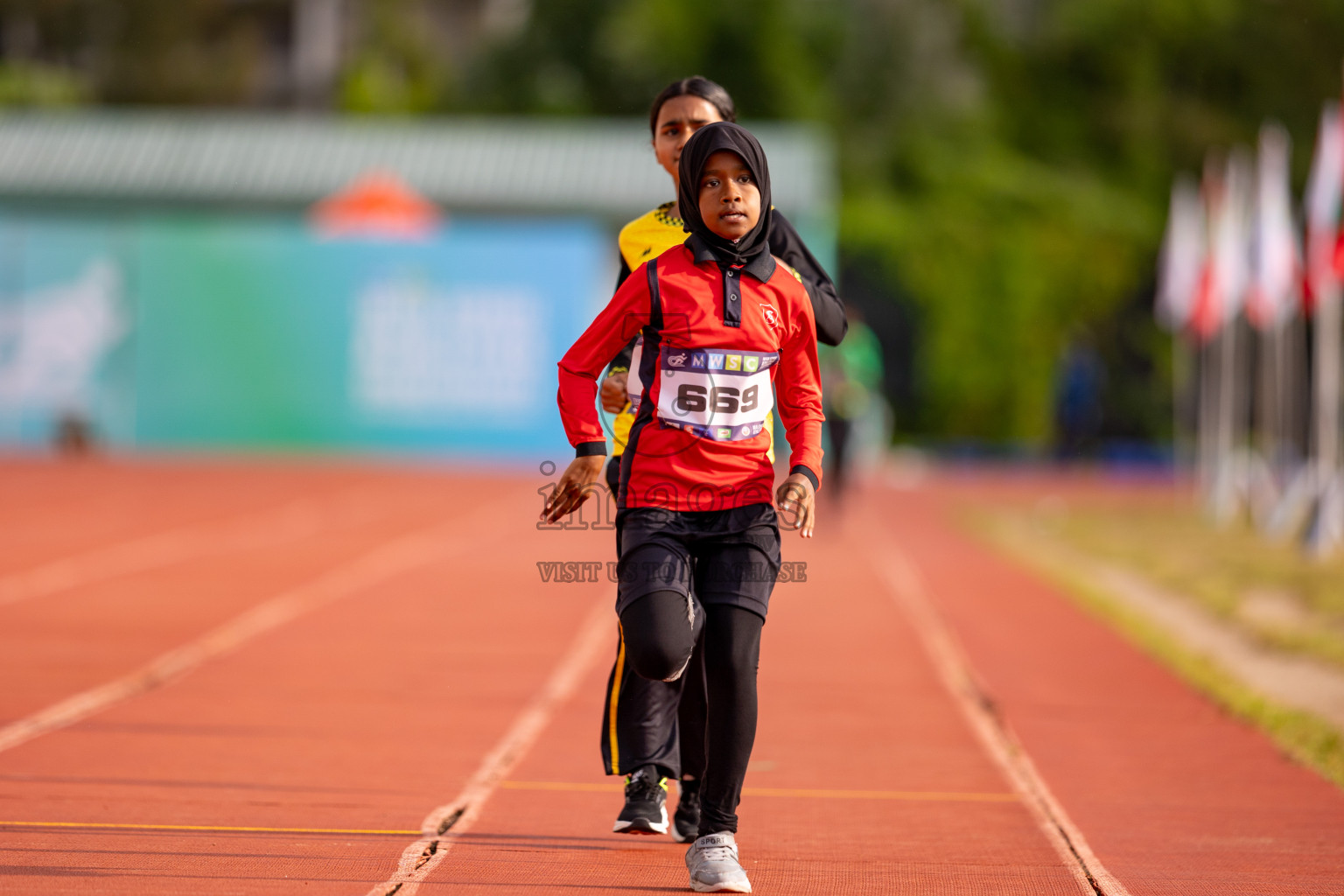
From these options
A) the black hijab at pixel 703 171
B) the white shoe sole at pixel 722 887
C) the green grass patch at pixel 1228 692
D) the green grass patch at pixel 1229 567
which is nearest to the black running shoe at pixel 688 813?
the white shoe sole at pixel 722 887

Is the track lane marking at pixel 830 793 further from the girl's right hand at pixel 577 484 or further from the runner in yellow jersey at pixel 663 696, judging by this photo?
the girl's right hand at pixel 577 484

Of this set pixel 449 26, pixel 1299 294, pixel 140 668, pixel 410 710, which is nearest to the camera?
pixel 410 710

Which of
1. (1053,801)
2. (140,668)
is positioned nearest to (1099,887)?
(1053,801)

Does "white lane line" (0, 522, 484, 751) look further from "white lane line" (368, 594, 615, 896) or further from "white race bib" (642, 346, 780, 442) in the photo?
"white race bib" (642, 346, 780, 442)

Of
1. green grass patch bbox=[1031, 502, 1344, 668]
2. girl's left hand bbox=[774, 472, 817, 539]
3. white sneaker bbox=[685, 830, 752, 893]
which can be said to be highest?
girl's left hand bbox=[774, 472, 817, 539]

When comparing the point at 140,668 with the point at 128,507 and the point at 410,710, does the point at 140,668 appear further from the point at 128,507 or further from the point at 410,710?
the point at 128,507

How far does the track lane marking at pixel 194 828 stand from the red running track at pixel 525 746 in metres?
0.01

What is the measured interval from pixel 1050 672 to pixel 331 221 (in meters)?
21.1

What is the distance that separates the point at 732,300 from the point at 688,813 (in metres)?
1.37

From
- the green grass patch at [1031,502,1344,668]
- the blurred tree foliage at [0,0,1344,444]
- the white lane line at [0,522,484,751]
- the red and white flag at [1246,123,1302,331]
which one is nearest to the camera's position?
the white lane line at [0,522,484,751]

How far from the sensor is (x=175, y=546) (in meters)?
13.5

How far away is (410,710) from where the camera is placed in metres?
6.78

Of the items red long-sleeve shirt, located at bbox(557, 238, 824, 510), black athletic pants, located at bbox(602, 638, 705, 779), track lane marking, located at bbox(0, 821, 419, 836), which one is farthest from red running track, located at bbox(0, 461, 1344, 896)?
red long-sleeve shirt, located at bbox(557, 238, 824, 510)

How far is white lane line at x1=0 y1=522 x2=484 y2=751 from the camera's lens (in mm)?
6434
